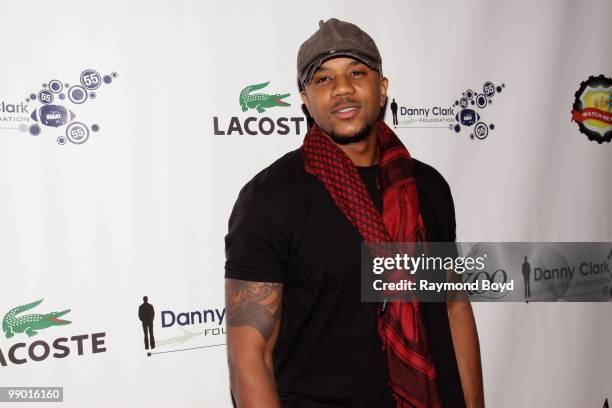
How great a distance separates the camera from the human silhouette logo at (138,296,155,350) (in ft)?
6.98

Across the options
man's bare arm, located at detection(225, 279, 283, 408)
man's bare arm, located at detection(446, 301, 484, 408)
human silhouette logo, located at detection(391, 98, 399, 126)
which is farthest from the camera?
human silhouette logo, located at detection(391, 98, 399, 126)

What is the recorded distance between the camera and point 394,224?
1728 mm

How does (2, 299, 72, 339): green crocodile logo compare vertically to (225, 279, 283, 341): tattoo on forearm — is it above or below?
below

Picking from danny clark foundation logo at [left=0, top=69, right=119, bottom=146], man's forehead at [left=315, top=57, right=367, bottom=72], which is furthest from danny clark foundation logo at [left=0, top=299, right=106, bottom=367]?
man's forehead at [left=315, top=57, right=367, bottom=72]

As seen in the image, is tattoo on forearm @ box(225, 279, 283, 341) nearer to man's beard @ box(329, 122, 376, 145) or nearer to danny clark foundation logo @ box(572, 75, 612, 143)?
man's beard @ box(329, 122, 376, 145)

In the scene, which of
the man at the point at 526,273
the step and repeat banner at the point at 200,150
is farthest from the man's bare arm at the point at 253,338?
the man at the point at 526,273

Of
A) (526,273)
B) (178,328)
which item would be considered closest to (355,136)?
(178,328)

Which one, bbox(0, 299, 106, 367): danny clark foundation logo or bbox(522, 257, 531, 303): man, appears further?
bbox(522, 257, 531, 303): man

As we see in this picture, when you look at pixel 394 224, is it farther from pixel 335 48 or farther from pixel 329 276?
pixel 335 48

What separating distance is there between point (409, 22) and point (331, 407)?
1.56 meters

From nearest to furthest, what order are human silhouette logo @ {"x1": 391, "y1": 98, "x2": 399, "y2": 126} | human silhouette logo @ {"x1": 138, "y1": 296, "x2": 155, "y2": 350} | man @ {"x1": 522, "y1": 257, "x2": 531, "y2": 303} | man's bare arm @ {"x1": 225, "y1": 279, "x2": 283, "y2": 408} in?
man's bare arm @ {"x1": 225, "y1": 279, "x2": 283, "y2": 408}
human silhouette logo @ {"x1": 138, "y1": 296, "x2": 155, "y2": 350}
human silhouette logo @ {"x1": 391, "y1": 98, "x2": 399, "y2": 126}
man @ {"x1": 522, "y1": 257, "x2": 531, "y2": 303}

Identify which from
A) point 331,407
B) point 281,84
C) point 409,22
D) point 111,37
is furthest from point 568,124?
point 111,37

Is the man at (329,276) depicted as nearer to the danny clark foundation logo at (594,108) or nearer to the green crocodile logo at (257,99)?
the green crocodile logo at (257,99)

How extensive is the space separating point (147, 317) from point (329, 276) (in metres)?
0.85
